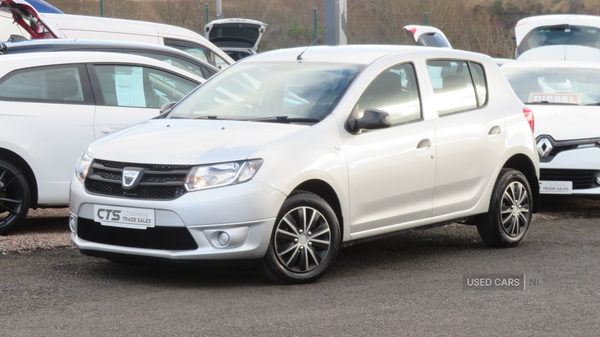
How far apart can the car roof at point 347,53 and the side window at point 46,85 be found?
183 cm

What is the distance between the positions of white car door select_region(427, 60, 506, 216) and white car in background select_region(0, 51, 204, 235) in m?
2.85

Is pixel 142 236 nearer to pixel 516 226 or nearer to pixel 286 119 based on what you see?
pixel 286 119

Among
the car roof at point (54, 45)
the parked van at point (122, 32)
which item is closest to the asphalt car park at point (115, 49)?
the car roof at point (54, 45)

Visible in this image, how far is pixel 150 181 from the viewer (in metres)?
5.87

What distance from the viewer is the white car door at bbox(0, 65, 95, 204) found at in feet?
26.1

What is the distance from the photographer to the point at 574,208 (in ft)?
35.0

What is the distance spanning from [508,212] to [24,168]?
4.22 m

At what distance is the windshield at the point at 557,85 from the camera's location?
34.8ft

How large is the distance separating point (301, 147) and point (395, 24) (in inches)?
1029

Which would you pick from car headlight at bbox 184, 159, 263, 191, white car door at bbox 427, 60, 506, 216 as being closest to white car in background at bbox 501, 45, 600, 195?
white car door at bbox 427, 60, 506, 216

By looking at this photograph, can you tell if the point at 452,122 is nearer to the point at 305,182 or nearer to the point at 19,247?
the point at 305,182

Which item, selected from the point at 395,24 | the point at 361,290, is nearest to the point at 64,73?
the point at 361,290

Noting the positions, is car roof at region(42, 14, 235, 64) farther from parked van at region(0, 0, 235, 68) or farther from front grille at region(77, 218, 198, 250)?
front grille at region(77, 218, 198, 250)

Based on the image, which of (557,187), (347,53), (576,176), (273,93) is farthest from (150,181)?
(576,176)
